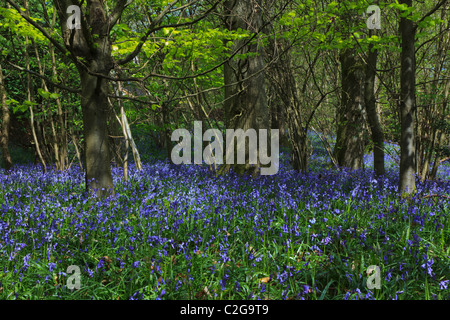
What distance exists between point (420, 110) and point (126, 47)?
674 cm

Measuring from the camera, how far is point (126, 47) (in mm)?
6121

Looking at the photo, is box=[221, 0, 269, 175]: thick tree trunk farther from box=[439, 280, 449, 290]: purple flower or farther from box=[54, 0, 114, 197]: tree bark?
box=[439, 280, 449, 290]: purple flower

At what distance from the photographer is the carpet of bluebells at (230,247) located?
272 centimetres

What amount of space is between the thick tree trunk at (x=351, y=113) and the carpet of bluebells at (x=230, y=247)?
3933 millimetres

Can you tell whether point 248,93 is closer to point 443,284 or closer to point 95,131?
point 95,131

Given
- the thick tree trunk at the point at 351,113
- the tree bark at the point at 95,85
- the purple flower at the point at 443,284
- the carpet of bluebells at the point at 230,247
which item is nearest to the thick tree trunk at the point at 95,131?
the tree bark at the point at 95,85

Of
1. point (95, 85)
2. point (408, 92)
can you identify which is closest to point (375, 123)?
point (408, 92)

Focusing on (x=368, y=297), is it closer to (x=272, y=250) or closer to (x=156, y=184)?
(x=272, y=250)

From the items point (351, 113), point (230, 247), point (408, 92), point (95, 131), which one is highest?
point (351, 113)

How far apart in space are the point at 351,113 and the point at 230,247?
6.80 m

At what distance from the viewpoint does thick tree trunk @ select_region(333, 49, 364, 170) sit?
8711 millimetres

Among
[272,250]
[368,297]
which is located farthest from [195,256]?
[368,297]

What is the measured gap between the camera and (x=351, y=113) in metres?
8.90

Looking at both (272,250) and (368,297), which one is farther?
(272,250)
